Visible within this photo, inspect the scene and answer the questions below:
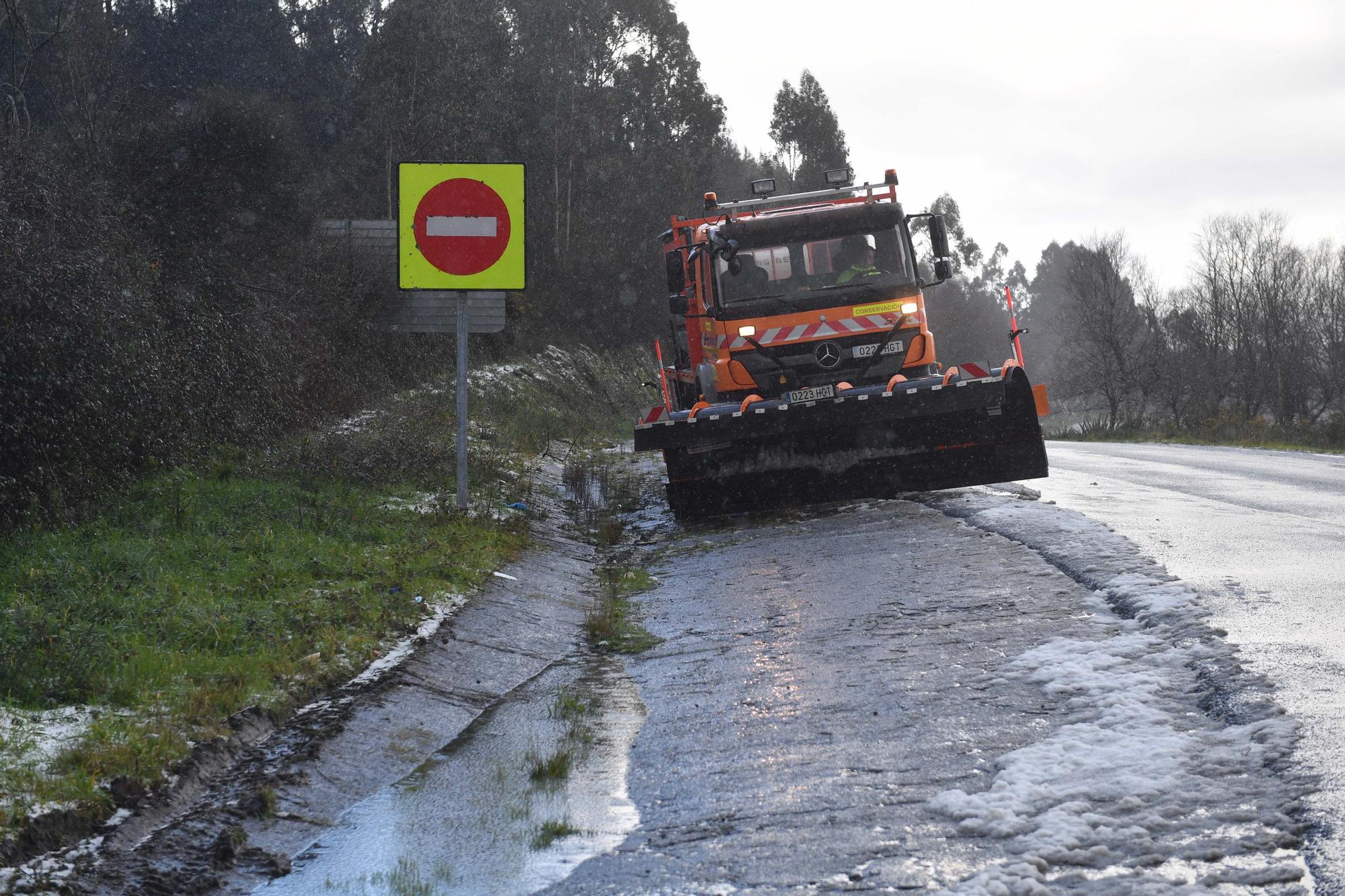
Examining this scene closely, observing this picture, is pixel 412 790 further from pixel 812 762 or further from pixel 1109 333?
pixel 1109 333

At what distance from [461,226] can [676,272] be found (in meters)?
3.78

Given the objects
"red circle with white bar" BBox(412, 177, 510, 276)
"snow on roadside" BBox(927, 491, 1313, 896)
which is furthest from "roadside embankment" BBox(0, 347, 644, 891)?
"snow on roadside" BBox(927, 491, 1313, 896)

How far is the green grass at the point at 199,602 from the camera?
4.87 m

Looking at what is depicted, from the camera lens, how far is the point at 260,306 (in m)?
16.9

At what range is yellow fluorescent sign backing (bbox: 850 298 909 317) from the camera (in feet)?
42.0

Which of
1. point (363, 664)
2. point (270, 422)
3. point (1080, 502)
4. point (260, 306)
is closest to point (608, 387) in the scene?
point (260, 306)

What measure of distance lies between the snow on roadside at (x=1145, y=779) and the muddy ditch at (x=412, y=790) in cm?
130

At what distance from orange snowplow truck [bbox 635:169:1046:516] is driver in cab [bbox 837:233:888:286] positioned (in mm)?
14

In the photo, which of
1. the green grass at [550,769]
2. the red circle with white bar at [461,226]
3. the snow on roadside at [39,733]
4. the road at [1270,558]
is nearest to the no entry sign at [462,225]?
the red circle with white bar at [461,226]

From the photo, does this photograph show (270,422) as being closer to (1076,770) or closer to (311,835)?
(311,835)

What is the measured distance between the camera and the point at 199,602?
676 centimetres

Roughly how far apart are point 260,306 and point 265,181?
12.1 metres

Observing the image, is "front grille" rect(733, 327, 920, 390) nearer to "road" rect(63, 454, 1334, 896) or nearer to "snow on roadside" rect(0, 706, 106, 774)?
"road" rect(63, 454, 1334, 896)

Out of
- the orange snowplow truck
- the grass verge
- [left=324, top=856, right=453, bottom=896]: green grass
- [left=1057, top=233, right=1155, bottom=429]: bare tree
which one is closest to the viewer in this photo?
[left=324, top=856, right=453, bottom=896]: green grass
